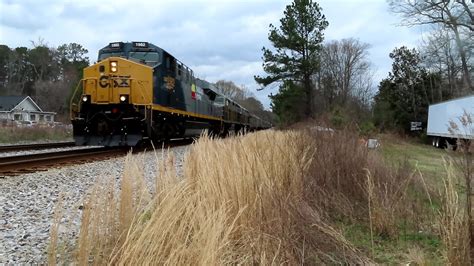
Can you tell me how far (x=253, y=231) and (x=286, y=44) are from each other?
36.6 m

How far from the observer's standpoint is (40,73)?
82625 mm

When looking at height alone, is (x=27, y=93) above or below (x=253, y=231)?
above

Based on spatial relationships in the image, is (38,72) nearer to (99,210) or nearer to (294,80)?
(294,80)

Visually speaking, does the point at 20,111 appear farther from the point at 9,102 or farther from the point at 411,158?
the point at 411,158

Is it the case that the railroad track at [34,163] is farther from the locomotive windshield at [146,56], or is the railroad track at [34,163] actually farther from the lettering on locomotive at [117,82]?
the locomotive windshield at [146,56]

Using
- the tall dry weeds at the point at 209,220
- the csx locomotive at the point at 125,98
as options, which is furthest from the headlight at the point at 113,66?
the tall dry weeds at the point at 209,220

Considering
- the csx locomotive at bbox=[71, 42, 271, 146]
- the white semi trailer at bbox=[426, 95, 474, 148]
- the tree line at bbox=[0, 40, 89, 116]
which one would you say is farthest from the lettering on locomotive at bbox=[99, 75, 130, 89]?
the tree line at bbox=[0, 40, 89, 116]

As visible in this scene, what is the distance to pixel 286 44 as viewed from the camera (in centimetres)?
3831

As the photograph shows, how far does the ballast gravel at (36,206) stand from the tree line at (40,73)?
240 feet

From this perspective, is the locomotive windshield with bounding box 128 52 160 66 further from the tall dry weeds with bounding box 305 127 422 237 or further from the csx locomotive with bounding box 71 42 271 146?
the tall dry weeds with bounding box 305 127 422 237

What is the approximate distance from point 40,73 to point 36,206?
283 ft

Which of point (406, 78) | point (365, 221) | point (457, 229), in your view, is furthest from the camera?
point (406, 78)

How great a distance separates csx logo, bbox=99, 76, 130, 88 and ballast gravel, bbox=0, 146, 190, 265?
14.4 ft

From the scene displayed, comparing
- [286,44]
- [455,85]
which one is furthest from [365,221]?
[455,85]
